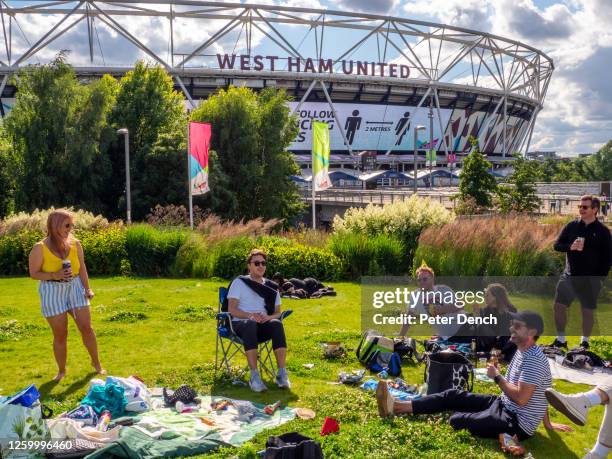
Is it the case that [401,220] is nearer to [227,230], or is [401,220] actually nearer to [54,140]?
[227,230]

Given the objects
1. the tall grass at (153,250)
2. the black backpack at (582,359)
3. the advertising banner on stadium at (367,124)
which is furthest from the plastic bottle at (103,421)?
the advertising banner on stadium at (367,124)

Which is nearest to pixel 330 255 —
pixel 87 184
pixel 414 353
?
pixel 414 353

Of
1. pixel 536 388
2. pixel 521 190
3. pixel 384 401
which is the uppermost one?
pixel 521 190

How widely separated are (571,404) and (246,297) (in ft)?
10.6

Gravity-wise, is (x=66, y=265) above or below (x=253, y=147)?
below

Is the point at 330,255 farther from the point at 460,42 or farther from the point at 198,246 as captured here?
the point at 460,42

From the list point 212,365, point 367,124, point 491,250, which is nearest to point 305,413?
point 212,365

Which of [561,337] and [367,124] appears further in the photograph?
[367,124]

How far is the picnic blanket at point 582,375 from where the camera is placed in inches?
235

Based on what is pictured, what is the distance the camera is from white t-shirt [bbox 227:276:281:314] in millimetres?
6176

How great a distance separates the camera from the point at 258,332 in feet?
19.8

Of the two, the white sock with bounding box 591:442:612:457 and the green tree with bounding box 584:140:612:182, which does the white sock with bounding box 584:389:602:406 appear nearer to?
the white sock with bounding box 591:442:612:457

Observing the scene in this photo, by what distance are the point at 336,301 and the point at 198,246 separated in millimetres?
4503

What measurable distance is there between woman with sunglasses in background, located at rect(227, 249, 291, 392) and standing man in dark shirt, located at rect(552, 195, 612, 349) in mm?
3408
